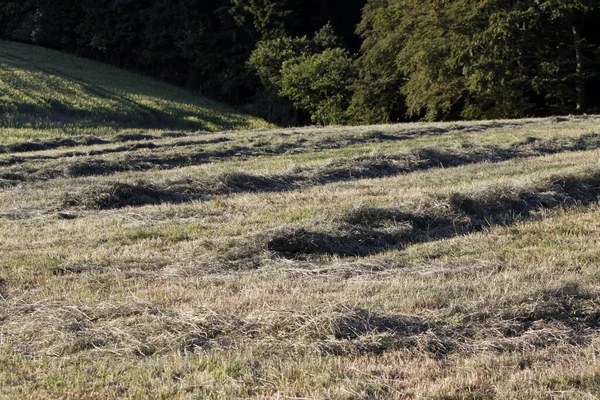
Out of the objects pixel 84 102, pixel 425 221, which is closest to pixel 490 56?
pixel 84 102

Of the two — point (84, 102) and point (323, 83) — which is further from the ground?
point (323, 83)

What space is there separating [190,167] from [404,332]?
13.0 m

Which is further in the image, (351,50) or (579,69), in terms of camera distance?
(351,50)

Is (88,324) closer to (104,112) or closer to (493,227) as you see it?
(493,227)

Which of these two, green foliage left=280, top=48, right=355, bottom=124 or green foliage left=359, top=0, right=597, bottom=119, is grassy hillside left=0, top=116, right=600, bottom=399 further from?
green foliage left=280, top=48, right=355, bottom=124

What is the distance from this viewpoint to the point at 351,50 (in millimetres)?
59844

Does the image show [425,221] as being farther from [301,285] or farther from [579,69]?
[579,69]

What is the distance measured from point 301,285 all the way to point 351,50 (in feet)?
177

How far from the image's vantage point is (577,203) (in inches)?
486

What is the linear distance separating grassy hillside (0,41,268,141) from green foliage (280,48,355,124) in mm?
3316

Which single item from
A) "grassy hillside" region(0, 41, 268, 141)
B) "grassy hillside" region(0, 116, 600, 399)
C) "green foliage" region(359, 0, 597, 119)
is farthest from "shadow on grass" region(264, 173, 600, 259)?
"green foliage" region(359, 0, 597, 119)

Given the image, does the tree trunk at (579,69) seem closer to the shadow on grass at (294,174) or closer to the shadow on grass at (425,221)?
the shadow on grass at (294,174)

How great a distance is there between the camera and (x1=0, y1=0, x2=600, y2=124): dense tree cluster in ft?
124

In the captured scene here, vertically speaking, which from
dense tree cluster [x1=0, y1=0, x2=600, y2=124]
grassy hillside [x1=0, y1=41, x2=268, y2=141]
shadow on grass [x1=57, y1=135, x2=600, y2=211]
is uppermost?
dense tree cluster [x1=0, y1=0, x2=600, y2=124]
